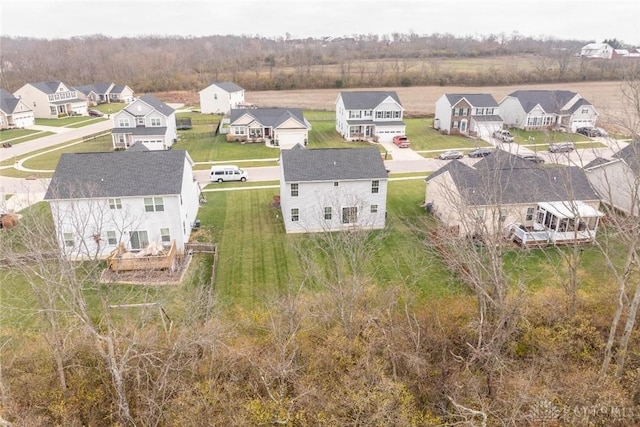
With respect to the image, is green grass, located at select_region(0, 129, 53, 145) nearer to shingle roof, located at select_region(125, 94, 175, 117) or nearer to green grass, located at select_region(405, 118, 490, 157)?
shingle roof, located at select_region(125, 94, 175, 117)

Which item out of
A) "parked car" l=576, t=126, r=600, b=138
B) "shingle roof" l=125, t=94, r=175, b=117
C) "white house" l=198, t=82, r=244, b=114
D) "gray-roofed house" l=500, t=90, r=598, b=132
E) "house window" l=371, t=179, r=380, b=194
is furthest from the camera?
"white house" l=198, t=82, r=244, b=114

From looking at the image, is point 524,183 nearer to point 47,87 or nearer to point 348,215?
point 348,215

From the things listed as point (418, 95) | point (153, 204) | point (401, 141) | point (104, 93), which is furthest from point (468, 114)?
point (104, 93)

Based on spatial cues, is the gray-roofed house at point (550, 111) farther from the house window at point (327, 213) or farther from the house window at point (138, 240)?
the house window at point (138, 240)

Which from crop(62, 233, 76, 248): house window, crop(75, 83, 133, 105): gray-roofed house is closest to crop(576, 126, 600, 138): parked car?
crop(62, 233, 76, 248): house window

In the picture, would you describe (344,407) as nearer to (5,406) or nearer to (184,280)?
(5,406)

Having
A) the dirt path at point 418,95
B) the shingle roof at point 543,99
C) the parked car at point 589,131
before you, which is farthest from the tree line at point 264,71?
the parked car at point 589,131
